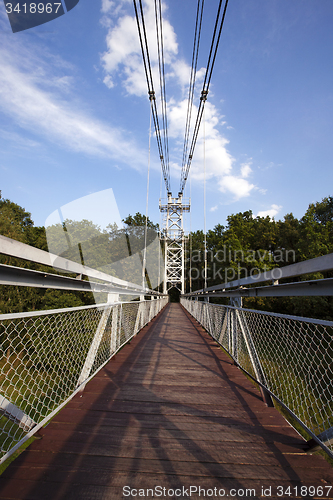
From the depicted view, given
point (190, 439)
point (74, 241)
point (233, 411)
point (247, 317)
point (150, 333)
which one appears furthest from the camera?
point (74, 241)

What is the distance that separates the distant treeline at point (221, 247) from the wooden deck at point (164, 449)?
534 inches

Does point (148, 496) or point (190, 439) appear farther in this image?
point (190, 439)

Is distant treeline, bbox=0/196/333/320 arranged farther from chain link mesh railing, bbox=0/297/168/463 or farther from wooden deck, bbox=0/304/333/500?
wooden deck, bbox=0/304/333/500

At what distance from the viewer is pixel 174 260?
2627 centimetres

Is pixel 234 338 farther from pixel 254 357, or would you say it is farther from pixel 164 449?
pixel 164 449

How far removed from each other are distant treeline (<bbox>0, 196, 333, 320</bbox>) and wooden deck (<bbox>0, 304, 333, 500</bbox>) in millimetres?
13568

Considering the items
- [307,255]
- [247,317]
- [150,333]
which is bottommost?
[150,333]

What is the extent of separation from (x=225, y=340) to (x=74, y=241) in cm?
2431

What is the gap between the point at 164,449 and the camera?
54.7 inches

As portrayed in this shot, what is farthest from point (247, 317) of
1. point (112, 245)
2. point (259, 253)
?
point (112, 245)

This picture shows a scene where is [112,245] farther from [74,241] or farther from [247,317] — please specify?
[247,317]

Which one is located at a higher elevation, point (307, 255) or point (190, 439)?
point (307, 255)

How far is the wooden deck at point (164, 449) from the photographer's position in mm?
1149

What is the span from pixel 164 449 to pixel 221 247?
79.3 feet
